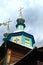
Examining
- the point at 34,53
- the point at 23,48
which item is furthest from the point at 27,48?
the point at 34,53

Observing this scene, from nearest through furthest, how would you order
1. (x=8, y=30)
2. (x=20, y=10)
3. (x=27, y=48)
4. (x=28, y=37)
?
(x=27, y=48) → (x=28, y=37) → (x=20, y=10) → (x=8, y=30)

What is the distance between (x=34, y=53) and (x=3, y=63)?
7682 mm

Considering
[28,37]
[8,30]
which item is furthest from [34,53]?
[8,30]

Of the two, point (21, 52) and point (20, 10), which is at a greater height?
point (20, 10)

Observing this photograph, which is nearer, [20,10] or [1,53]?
[1,53]

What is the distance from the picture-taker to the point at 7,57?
Answer: 21.9 metres

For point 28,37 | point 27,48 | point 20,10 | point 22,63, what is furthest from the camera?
point 20,10

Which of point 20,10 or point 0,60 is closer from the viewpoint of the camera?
point 0,60

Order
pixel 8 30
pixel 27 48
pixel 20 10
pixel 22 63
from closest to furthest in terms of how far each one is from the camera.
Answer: pixel 22 63 < pixel 27 48 < pixel 20 10 < pixel 8 30

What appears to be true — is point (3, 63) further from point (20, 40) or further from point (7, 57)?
point (20, 40)

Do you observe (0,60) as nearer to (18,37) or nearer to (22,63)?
(22,63)

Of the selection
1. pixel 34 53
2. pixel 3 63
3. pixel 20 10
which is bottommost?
pixel 3 63

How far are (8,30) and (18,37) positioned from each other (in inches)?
293

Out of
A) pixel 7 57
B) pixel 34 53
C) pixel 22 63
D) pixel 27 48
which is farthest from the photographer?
pixel 27 48
